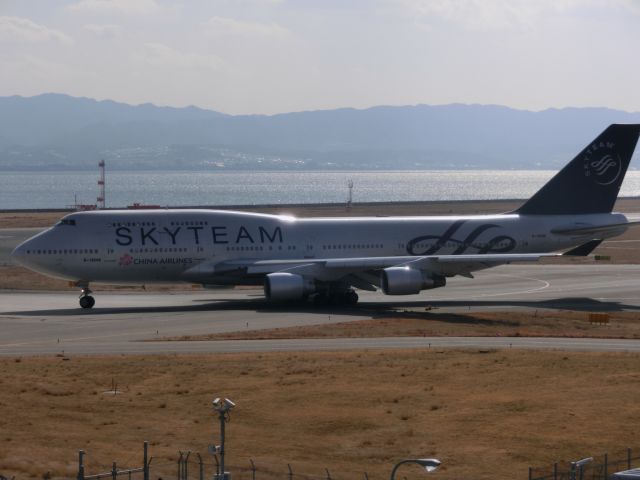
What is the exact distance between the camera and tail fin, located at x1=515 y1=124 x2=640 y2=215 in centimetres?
7506

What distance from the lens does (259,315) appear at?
6228 cm

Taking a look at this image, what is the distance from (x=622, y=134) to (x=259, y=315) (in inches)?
1218

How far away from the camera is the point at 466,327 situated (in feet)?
188

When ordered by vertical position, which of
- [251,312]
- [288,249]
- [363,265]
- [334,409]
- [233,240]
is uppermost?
[233,240]

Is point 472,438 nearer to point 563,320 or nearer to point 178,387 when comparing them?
point 178,387

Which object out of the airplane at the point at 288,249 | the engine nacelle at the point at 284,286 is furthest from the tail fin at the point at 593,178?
the engine nacelle at the point at 284,286

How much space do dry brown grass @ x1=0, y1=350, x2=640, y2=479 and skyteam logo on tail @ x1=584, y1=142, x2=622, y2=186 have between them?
2969 cm

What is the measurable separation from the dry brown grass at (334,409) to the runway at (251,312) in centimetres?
356

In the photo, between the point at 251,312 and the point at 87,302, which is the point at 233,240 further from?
the point at 87,302

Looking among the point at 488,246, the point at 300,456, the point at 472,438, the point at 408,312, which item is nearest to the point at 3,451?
the point at 300,456

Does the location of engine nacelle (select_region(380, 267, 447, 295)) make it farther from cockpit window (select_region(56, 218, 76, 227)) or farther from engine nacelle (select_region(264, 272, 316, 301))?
cockpit window (select_region(56, 218, 76, 227))

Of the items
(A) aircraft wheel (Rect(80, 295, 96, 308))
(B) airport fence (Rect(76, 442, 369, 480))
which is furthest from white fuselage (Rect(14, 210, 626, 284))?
(B) airport fence (Rect(76, 442, 369, 480))

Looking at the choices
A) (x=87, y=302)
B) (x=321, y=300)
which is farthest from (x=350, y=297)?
(x=87, y=302)

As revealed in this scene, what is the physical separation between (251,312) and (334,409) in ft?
82.5
